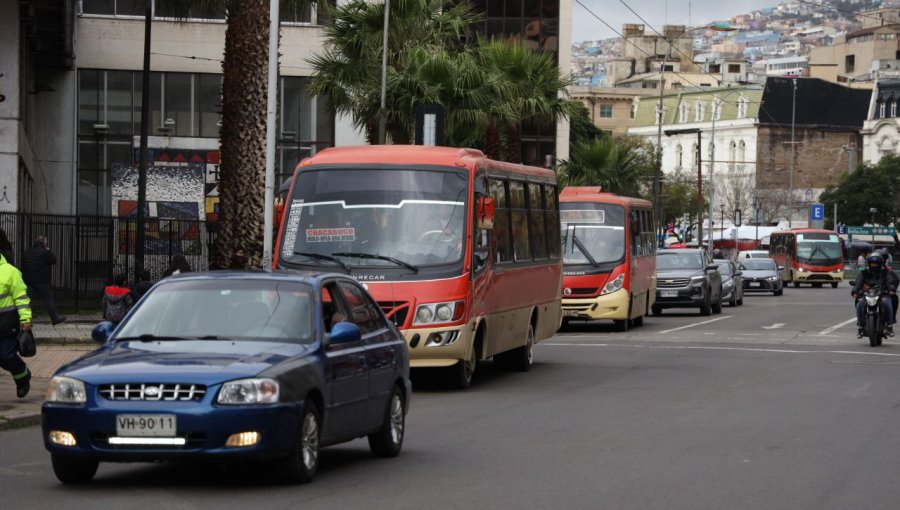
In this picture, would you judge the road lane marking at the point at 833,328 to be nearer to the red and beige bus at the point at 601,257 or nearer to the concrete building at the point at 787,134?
the red and beige bus at the point at 601,257

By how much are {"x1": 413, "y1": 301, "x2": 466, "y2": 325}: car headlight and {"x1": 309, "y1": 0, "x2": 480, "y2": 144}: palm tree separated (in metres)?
19.0

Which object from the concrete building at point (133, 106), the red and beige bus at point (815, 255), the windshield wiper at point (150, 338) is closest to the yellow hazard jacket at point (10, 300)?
the windshield wiper at point (150, 338)

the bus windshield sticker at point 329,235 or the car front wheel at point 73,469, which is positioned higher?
the bus windshield sticker at point 329,235

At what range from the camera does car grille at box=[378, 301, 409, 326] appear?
18109mm

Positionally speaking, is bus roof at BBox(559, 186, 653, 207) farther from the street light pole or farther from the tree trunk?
the tree trunk

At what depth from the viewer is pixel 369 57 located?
37.7m

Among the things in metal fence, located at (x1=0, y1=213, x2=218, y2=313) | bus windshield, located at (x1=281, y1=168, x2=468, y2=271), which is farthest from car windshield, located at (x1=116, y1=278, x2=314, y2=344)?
metal fence, located at (x1=0, y1=213, x2=218, y2=313)

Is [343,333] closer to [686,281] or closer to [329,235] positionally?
[329,235]

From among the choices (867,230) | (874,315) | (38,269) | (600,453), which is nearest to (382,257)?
(600,453)

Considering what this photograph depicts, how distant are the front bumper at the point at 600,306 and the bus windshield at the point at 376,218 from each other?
1420 centimetres

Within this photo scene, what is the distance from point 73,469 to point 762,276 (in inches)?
2162

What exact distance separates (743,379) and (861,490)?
33.2 feet

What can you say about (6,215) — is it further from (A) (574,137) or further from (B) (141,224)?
(A) (574,137)

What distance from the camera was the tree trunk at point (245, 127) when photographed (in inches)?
1054
